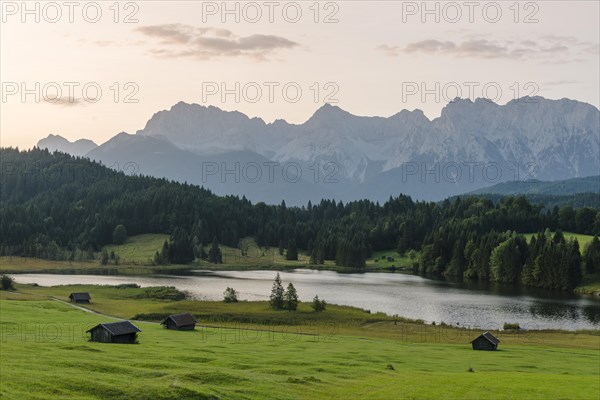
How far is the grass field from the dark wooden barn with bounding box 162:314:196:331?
5.96 feet

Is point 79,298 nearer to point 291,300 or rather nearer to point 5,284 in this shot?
point 5,284

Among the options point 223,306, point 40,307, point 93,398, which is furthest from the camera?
point 223,306

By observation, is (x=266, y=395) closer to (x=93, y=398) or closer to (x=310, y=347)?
(x=93, y=398)

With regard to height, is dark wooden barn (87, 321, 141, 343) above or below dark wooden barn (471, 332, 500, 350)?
above

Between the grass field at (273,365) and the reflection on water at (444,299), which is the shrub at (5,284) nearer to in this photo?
the reflection on water at (444,299)

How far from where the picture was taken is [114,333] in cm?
7894

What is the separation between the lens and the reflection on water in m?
130

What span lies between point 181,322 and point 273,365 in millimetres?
35974

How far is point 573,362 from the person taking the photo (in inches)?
3263

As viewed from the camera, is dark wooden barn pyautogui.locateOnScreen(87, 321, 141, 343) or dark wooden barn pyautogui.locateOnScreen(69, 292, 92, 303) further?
dark wooden barn pyautogui.locateOnScreen(69, 292, 92, 303)

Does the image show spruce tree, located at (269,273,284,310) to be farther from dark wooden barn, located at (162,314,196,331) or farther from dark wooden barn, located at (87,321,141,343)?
dark wooden barn, located at (87,321,141,343)

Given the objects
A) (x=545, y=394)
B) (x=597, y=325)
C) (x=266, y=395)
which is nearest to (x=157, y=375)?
(x=266, y=395)

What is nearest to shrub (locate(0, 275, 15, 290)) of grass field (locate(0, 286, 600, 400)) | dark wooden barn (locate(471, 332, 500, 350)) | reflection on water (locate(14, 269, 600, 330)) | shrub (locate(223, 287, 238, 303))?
reflection on water (locate(14, 269, 600, 330))

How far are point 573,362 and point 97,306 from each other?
9266 cm
